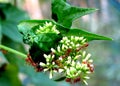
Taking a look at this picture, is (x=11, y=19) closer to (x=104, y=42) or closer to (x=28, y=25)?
(x=104, y=42)

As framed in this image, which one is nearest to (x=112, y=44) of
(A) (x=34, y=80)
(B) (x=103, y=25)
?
(B) (x=103, y=25)

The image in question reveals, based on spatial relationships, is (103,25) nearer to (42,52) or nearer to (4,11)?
(4,11)

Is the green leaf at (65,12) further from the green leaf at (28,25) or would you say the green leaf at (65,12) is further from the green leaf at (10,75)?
the green leaf at (10,75)

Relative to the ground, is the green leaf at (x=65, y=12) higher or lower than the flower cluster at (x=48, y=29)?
higher

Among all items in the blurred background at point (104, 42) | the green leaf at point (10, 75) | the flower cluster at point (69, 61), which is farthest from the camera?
the blurred background at point (104, 42)

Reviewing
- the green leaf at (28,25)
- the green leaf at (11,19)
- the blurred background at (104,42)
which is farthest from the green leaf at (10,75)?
the green leaf at (28,25)

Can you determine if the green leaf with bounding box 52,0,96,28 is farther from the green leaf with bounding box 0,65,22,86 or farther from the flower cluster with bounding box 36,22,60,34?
the green leaf with bounding box 0,65,22,86

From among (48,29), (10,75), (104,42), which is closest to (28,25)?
(48,29)
